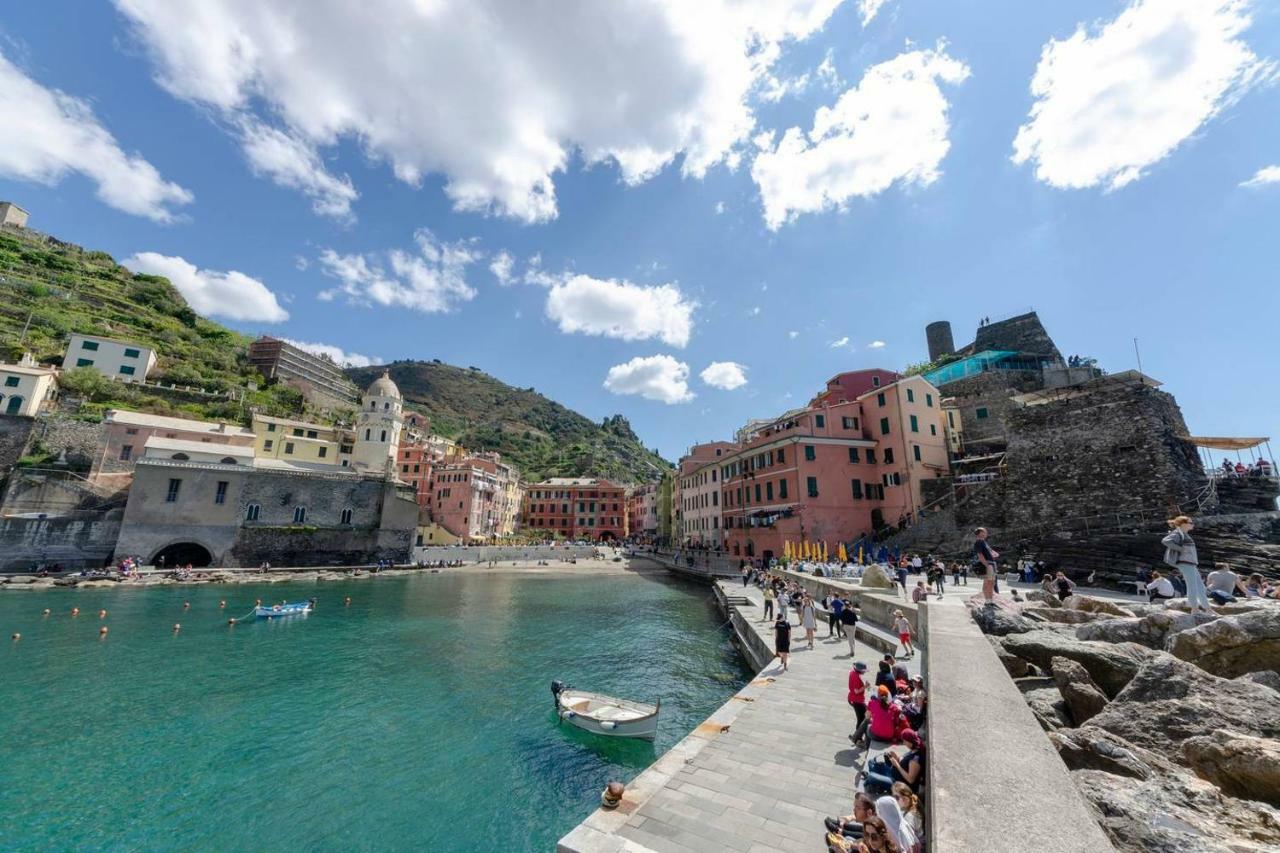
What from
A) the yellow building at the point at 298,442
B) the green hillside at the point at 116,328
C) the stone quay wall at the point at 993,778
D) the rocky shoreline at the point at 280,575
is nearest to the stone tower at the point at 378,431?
the yellow building at the point at 298,442

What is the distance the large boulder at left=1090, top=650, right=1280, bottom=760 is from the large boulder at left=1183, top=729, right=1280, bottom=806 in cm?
38

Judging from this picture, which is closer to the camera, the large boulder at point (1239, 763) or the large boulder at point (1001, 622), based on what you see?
the large boulder at point (1239, 763)

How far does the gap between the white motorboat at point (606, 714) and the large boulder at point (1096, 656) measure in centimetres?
796

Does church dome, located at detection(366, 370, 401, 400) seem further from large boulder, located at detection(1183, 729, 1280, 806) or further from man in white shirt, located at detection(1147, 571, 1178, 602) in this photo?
large boulder, located at detection(1183, 729, 1280, 806)

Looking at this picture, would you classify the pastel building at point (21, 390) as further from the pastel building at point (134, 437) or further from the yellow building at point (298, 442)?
the yellow building at point (298, 442)

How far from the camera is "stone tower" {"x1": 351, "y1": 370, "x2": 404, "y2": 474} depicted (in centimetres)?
5731

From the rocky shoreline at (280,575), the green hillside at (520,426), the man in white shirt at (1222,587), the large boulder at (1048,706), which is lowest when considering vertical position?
the rocky shoreline at (280,575)

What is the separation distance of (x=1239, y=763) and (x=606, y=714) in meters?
10.9

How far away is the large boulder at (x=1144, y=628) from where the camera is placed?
837 centimetres

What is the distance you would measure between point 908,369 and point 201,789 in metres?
66.4

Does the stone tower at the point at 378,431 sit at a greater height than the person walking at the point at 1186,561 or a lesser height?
greater

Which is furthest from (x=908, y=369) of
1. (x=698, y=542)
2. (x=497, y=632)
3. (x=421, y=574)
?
(x=421, y=574)

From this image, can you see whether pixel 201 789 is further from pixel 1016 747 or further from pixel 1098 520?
pixel 1098 520

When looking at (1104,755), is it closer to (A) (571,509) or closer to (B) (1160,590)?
(B) (1160,590)
